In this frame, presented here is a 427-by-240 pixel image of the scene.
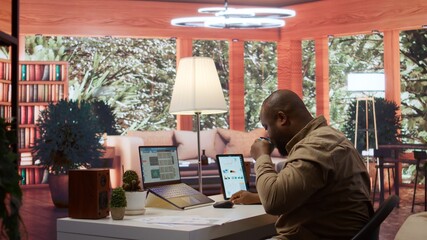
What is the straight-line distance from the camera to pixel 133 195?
3.06 metres

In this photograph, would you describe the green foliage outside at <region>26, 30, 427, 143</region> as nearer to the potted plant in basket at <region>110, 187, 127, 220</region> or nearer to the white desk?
the white desk

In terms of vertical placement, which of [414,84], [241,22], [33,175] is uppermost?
[241,22]

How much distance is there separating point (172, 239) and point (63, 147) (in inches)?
226

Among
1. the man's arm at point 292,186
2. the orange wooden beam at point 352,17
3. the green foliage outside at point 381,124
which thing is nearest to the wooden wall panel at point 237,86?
the orange wooden beam at point 352,17

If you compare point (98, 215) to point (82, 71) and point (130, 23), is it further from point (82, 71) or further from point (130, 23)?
point (82, 71)

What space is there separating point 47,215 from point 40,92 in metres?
5.11

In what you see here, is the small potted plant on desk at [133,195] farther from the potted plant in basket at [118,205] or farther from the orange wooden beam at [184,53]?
the orange wooden beam at [184,53]

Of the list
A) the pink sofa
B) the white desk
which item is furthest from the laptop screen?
the pink sofa

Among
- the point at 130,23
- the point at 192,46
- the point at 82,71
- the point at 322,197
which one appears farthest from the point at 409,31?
the point at 322,197

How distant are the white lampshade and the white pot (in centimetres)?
119

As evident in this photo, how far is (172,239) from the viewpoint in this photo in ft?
8.64

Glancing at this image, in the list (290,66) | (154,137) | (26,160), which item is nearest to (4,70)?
(26,160)

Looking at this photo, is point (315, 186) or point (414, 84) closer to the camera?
point (315, 186)

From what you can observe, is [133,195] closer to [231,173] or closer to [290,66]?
[231,173]
